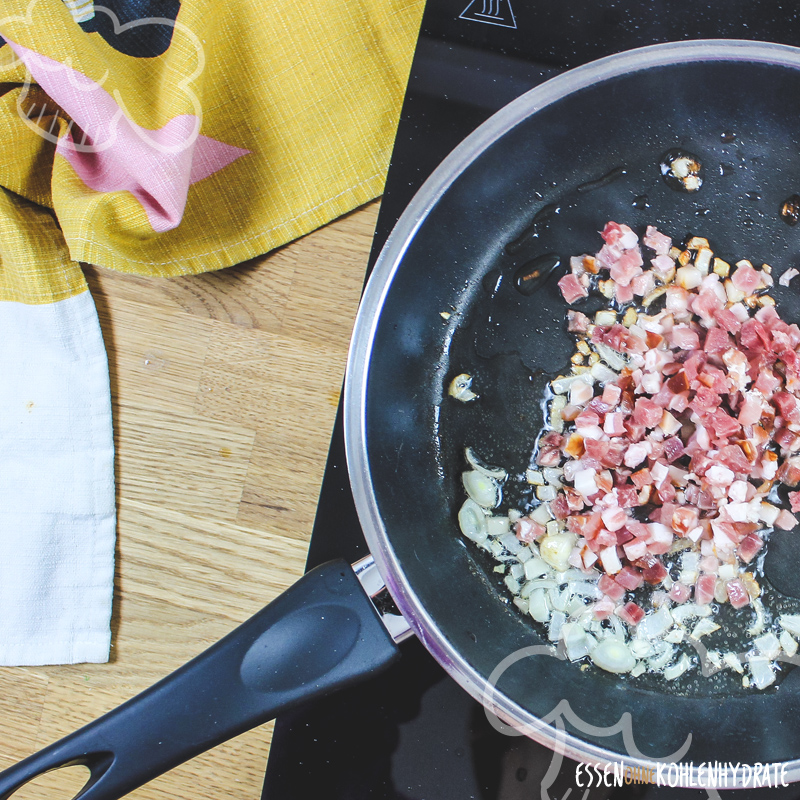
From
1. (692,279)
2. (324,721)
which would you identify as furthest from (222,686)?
(692,279)

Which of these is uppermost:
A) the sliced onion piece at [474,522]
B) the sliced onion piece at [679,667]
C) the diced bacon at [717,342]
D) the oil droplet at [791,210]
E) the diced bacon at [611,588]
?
the oil droplet at [791,210]

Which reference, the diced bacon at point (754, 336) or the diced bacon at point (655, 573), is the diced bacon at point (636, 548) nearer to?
the diced bacon at point (655, 573)

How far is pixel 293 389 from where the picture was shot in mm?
766

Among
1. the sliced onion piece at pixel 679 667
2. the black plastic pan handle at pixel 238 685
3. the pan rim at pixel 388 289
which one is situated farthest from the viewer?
the sliced onion piece at pixel 679 667

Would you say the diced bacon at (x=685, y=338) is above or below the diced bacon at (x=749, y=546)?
above

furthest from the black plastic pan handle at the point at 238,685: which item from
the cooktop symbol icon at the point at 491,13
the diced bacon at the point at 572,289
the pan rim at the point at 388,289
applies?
the cooktop symbol icon at the point at 491,13

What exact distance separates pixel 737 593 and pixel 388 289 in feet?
1.76

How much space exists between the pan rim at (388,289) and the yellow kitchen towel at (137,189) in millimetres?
97

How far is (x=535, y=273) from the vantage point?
821mm

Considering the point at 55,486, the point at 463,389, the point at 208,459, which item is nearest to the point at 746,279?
the point at 463,389

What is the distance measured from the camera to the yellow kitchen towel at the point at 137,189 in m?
0.74

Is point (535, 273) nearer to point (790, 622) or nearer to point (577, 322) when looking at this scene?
point (577, 322)

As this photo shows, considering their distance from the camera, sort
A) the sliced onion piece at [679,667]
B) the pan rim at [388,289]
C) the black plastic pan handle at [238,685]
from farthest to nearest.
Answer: the sliced onion piece at [679,667]
the pan rim at [388,289]
the black plastic pan handle at [238,685]

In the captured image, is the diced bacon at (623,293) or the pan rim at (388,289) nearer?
the pan rim at (388,289)
